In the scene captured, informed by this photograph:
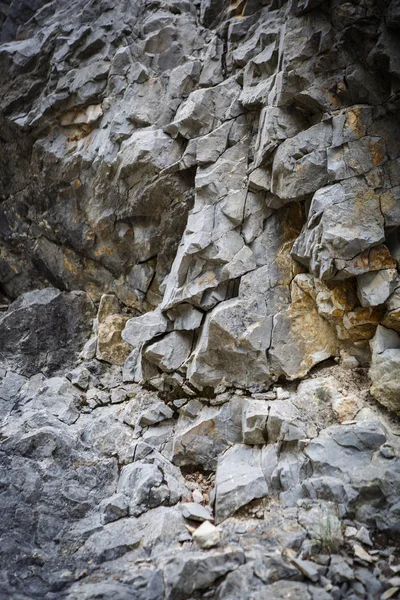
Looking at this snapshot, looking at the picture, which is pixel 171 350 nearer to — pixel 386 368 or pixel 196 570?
pixel 386 368

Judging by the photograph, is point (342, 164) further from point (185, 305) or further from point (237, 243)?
point (185, 305)

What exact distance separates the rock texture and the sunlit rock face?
0.19 feet

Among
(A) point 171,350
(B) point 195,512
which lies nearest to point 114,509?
(B) point 195,512

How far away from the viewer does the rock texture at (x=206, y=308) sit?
6371 mm

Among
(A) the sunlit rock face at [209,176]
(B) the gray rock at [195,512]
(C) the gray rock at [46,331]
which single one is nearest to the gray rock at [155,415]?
(A) the sunlit rock face at [209,176]

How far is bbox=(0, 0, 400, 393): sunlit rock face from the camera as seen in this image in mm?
8281

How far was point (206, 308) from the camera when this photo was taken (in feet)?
31.3

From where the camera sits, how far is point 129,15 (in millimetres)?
13805

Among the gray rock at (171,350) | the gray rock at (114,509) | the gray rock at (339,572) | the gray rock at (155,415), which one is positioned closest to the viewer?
the gray rock at (339,572)

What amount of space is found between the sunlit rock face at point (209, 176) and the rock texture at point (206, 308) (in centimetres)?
6

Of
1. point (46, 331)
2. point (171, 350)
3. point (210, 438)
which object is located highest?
point (46, 331)

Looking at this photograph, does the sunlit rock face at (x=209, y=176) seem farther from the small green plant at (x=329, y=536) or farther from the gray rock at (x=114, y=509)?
the small green plant at (x=329, y=536)

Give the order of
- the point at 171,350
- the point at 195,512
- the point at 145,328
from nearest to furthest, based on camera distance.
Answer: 1. the point at 195,512
2. the point at 171,350
3. the point at 145,328

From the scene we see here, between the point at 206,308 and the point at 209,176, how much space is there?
11.2ft
